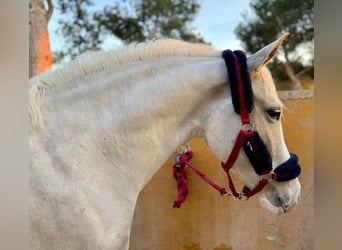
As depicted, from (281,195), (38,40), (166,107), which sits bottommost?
(281,195)

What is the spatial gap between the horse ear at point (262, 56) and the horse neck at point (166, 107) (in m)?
0.10

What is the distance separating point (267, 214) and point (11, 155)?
170 cm

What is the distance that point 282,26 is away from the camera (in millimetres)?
7453

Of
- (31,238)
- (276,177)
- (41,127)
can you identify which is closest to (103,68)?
(41,127)

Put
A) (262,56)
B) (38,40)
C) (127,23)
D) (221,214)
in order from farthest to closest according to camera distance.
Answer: (127,23) → (38,40) → (221,214) → (262,56)

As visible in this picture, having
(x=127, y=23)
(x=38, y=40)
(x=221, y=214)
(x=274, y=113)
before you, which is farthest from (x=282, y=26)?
(x=274, y=113)

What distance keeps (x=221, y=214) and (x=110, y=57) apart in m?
1.23

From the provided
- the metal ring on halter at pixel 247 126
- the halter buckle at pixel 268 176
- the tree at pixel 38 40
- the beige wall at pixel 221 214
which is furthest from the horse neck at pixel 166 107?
the tree at pixel 38 40

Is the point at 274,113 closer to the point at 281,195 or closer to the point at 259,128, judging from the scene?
the point at 259,128

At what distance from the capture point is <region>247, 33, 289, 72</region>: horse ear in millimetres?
1198

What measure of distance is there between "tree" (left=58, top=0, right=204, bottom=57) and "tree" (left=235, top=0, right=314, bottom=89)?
1382mm

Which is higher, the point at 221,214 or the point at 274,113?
the point at 274,113

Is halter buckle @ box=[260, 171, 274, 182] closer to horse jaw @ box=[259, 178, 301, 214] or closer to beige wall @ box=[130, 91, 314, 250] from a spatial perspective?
horse jaw @ box=[259, 178, 301, 214]

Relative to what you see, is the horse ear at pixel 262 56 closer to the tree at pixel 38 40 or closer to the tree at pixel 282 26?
the tree at pixel 38 40
